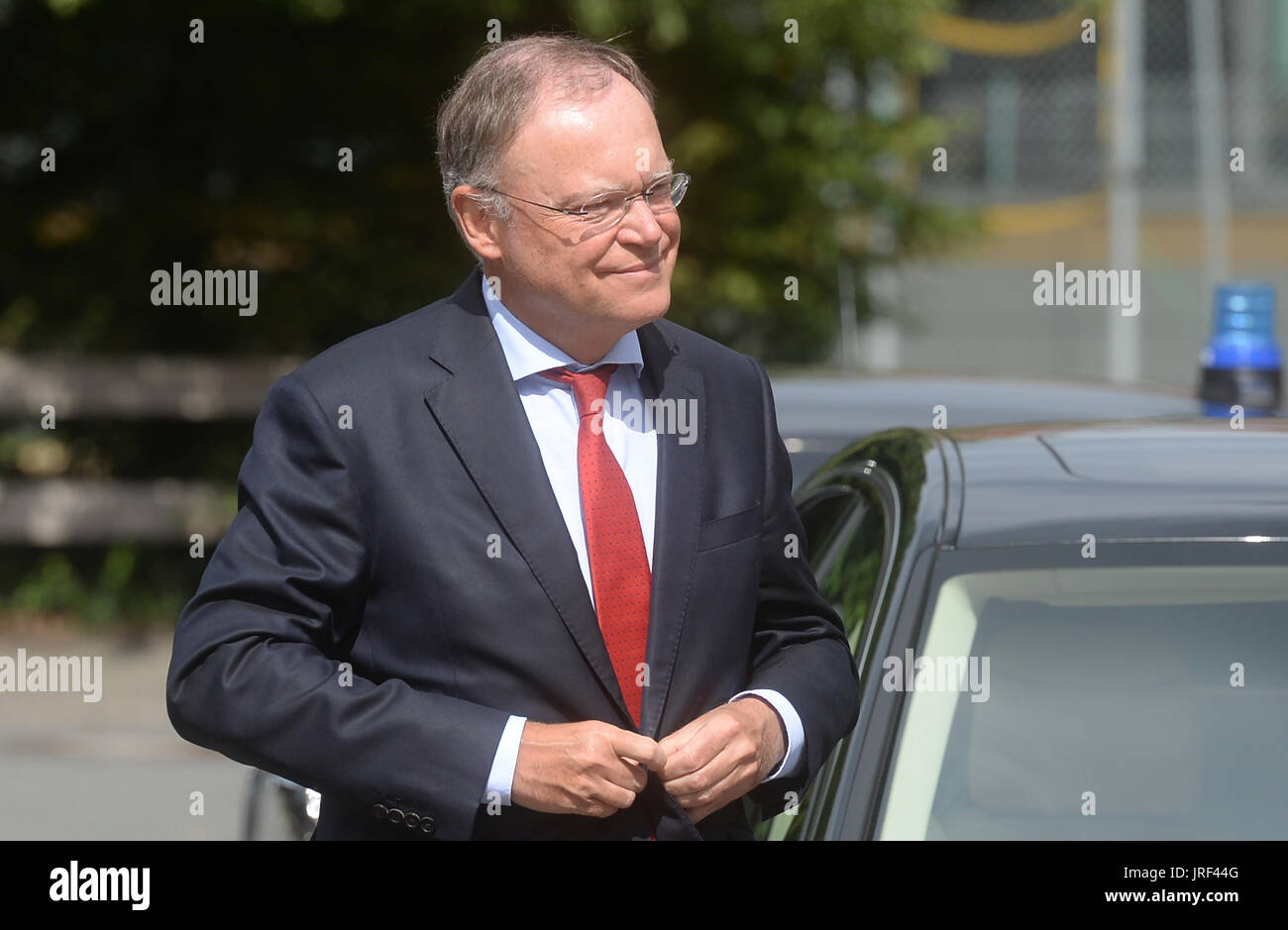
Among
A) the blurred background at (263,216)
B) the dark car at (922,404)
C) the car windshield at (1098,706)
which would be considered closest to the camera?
the car windshield at (1098,706)

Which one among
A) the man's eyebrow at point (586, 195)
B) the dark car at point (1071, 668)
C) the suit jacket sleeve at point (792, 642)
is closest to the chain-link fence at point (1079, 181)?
the dark car at point (1071, 668)

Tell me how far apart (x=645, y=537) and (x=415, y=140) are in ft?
22.5

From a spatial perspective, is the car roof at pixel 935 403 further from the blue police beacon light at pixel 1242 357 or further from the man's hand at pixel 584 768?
the man's hand at pixel 584 768

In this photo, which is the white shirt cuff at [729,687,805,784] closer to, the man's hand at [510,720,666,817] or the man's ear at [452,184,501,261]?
the man's hand at [510,720,666,817]

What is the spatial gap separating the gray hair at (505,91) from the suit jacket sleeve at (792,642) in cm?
39

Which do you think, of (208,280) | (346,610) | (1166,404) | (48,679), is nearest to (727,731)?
(346,610)

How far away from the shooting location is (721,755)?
1.78 meters

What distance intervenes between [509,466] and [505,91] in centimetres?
40

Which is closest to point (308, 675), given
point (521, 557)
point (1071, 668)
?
point (521, 557)

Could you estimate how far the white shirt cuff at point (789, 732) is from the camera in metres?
1.87

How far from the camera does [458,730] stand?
1.76 metres

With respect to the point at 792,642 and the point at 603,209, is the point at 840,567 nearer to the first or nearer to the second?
the point at 792,642

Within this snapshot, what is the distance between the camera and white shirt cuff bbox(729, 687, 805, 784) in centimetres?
187
